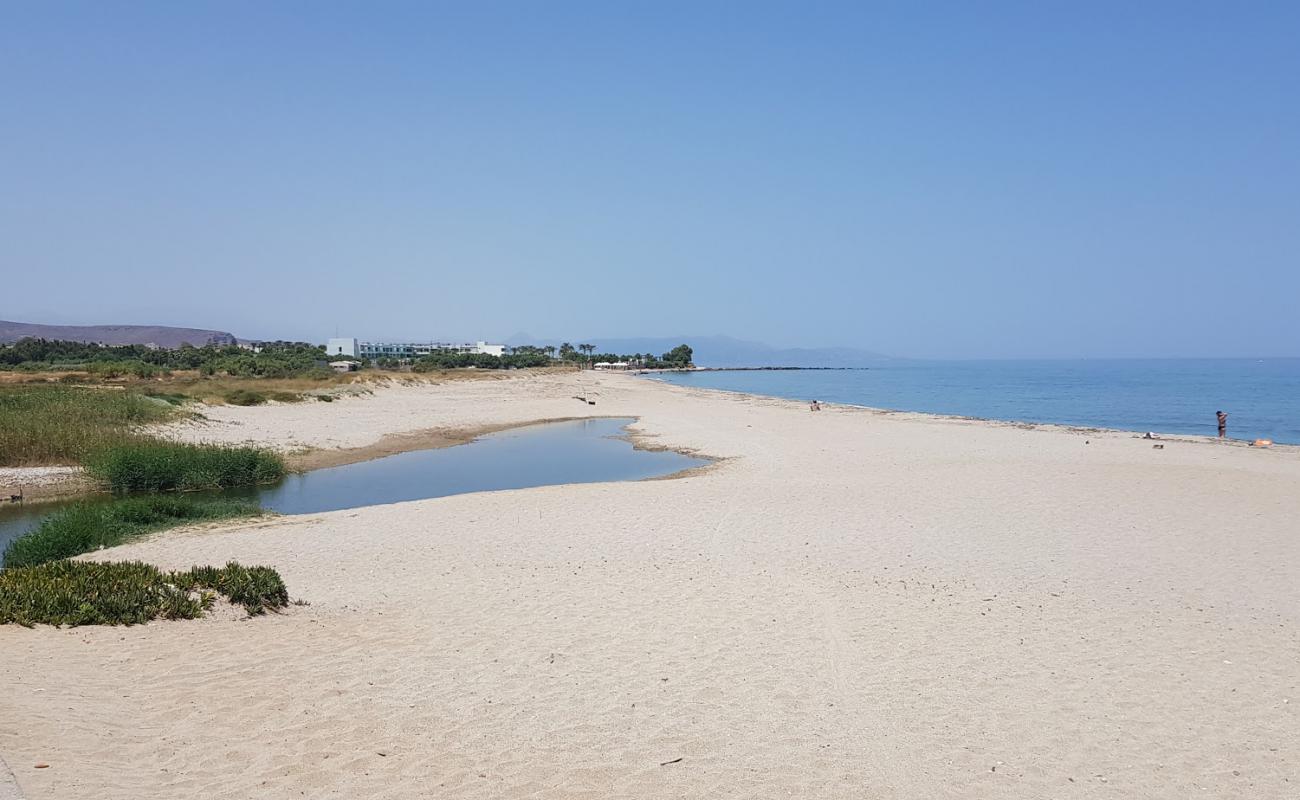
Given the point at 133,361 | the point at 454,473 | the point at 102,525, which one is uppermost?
the point at 133,361

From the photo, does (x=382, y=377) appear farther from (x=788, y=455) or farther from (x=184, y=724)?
(x=184, y=724)

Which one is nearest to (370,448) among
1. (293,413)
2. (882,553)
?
(293,413)

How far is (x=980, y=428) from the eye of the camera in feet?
121

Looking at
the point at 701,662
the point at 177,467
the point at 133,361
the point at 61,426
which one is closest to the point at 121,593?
the point at 701,662

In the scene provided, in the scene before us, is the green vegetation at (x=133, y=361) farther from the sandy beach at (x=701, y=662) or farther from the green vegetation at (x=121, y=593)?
the green vegetation at (x=121, y=593)

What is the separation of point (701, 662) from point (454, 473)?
1899 centimetres

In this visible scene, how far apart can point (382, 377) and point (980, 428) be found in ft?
157

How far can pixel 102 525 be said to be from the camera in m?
14.2

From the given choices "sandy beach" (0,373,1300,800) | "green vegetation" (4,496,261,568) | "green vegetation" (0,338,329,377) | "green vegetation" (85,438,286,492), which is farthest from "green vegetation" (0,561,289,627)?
"green vegetation" (0,338,329,377)

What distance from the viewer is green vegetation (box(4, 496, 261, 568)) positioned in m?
12.8

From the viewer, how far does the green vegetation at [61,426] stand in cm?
2345

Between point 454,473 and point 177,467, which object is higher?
point 177,467

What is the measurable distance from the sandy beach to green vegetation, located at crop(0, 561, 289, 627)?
249 millimetres

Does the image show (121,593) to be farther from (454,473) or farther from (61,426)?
(61,426)
